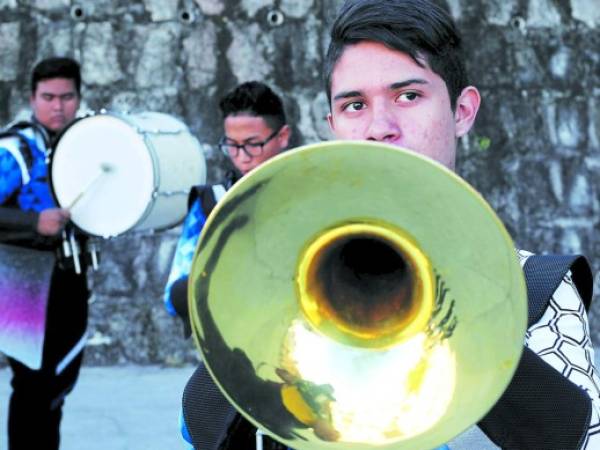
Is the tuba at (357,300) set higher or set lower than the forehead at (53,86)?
lower

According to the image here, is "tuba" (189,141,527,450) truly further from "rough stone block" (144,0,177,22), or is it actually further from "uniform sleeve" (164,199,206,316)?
"rough stone block" (144,0,177,22)

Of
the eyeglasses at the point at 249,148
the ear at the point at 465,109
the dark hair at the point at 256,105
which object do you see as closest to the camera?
the ear at the point at 465,109

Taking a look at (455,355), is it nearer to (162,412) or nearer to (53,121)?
(53,121)

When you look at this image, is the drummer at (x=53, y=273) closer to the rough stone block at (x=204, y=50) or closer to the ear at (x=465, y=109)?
the rough stone block at (x=204, y=50)

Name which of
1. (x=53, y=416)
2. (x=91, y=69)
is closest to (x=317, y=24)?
(x=91, y=69)

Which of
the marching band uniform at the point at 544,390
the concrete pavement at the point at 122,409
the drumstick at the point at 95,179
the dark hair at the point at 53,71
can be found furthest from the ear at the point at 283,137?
the marching band uniform at the point at 544,390

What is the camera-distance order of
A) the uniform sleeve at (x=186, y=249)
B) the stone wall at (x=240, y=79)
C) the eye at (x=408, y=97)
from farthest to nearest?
the stone wall at (x=240, y=79) → the uniform sleeve at (x=186, y=249) → the eye at (x=408, y=97)

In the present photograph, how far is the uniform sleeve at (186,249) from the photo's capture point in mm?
3787

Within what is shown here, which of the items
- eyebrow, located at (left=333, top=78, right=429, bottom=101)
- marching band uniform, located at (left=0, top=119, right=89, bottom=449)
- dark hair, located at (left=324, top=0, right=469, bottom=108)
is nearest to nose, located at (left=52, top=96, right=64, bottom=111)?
marching band uniform, located at (left=0, top=119, right=89, bottom=449)

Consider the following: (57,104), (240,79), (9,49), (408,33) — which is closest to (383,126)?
(408,33)

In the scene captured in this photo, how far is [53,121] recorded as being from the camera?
4863mm

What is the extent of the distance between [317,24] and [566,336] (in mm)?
4802

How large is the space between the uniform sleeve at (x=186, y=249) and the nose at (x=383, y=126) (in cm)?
211

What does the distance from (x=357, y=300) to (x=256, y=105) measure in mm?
2650
